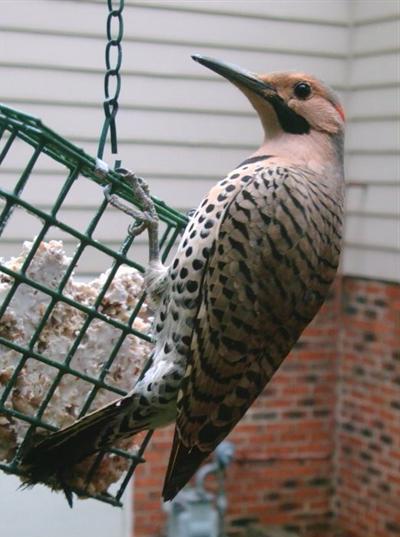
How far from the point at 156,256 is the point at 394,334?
333cm

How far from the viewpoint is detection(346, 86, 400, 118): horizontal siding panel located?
18.6 feet

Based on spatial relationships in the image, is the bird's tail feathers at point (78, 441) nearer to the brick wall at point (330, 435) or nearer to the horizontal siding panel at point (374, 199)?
the brick wall at point (330, 435)

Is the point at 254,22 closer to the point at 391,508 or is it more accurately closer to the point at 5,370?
the point at 391,508

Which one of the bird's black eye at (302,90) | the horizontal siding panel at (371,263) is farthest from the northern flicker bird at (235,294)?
the horizontal siding panel at (371,263)

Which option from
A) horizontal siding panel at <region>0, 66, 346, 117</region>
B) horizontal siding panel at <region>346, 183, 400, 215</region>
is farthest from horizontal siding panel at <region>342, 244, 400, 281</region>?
horizontal siding panel at <region>0, 66, 346, 117</region>

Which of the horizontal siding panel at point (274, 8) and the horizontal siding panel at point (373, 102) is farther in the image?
the horizontal siding panel at point (373, 102)

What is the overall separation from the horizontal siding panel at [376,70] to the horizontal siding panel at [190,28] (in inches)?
5.2

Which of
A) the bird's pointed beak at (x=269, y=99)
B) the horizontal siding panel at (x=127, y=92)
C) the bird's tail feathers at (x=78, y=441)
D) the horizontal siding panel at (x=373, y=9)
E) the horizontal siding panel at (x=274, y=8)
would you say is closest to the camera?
the bird's tail feathers at (x=78, y=441)

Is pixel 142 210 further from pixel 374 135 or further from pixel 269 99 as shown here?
pixel 374 135

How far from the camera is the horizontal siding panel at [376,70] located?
565 cm

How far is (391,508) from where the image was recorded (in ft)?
Result: 19.0

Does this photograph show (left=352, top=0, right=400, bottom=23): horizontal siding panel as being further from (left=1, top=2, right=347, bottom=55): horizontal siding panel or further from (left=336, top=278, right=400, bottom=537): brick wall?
(left=336, top=278, right=400, bottom=537): brick wall

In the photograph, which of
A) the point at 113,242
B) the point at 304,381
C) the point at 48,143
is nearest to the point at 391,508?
the point at 304,381

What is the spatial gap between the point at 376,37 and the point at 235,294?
377 cm
